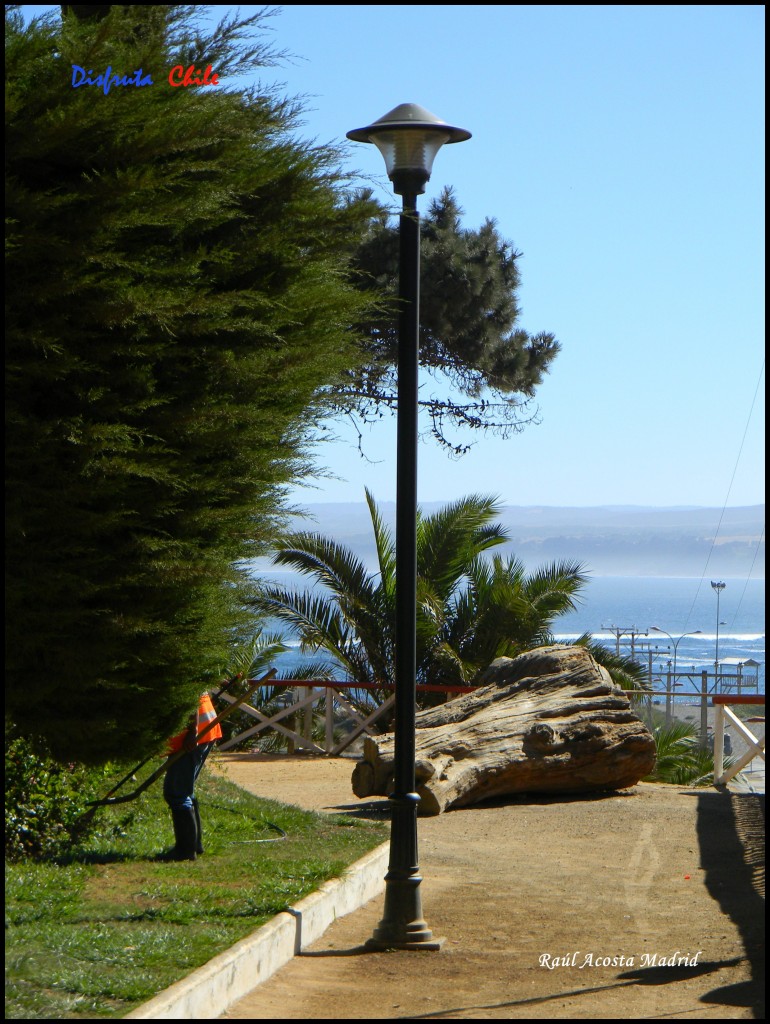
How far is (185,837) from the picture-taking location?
7.21 meters

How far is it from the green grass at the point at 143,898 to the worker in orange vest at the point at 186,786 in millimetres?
134

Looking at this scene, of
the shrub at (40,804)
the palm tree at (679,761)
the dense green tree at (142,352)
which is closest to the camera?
the dense green tree at (142,352)

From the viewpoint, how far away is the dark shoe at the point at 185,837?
23.5 ft

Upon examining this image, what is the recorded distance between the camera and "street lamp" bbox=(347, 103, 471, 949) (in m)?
6.04

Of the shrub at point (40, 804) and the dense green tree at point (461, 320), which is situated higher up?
the dense green tree at point (461, 320)

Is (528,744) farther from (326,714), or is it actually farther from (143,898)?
(143,898)

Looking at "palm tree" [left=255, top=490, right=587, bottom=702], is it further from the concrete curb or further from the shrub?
the concrete curb

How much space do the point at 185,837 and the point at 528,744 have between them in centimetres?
481

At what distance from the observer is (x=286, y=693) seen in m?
18.7

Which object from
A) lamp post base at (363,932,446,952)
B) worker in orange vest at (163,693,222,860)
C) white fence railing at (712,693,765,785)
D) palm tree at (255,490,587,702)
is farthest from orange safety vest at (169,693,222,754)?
palm tree at (255,490,587,702)

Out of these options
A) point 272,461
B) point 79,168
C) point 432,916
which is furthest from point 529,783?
point 79,168

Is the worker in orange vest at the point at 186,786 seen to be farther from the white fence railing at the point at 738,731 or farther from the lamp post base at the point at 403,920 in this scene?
the white fence railing at the point at 738,731

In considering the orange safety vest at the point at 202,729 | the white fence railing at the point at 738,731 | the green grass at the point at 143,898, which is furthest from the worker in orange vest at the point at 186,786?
the white fence railing at the point at 738,731

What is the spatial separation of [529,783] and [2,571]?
7.04 metres
